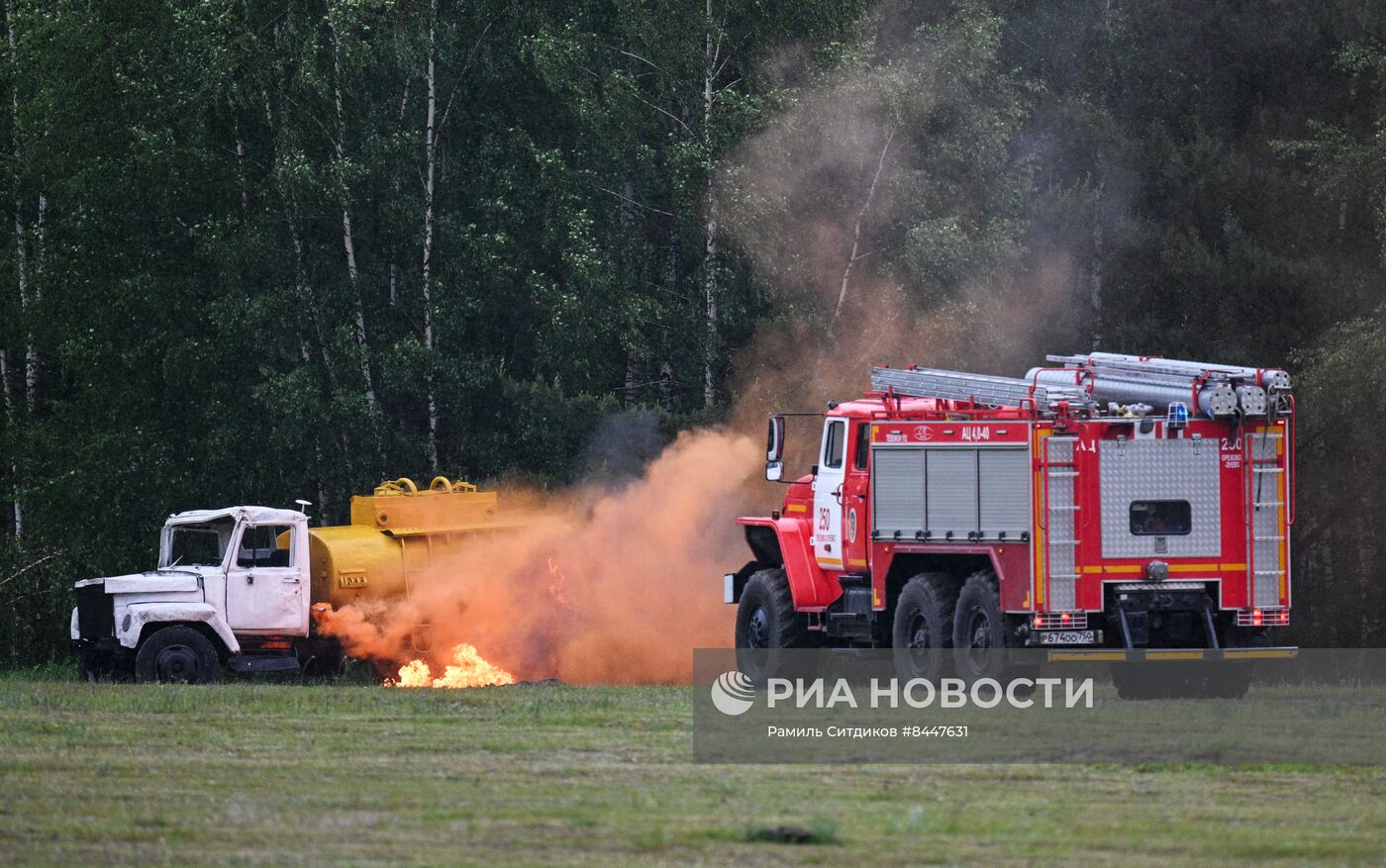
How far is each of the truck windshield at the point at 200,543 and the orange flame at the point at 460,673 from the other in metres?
2.78

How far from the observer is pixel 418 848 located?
11.2 metres

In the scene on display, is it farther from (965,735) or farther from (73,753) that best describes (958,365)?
(73,753)

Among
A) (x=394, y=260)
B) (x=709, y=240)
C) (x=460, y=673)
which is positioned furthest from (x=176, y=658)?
(x=709, y=240)

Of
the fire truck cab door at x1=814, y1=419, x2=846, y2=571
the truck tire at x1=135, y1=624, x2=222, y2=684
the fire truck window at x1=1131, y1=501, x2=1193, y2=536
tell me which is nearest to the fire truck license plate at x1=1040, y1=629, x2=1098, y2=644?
the fire truck window at x1=1131, y1=501, x2=1193, y2=536

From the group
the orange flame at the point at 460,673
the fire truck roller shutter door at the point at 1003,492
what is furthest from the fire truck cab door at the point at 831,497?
the orange flame at the point at 460,673

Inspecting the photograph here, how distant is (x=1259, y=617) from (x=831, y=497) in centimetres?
482

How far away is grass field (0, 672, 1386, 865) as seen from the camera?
11.2 meters

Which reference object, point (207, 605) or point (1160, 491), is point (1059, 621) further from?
point (207, 605)

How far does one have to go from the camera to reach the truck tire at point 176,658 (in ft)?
82.0

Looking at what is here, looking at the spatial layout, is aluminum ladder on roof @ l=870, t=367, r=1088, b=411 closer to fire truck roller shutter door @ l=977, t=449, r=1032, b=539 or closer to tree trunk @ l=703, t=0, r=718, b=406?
fire truck roller shutter door @ l=977, t=449, r=1032, b=539

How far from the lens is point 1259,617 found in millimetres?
20141

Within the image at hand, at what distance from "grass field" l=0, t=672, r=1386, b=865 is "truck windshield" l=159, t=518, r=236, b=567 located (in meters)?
8.28

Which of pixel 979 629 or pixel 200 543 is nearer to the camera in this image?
pixel 979 629

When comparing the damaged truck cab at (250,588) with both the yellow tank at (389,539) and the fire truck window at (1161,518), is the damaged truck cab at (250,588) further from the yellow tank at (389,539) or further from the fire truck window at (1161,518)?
the fire truck window at (1161,518)
